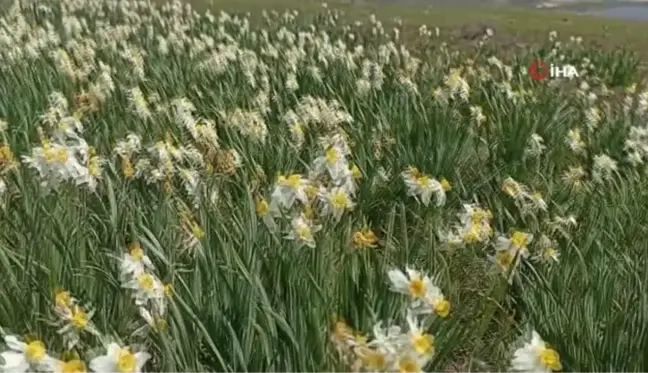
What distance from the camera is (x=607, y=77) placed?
9.30 metres

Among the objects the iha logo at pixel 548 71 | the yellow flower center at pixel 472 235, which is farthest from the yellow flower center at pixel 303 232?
the iha logo at pixel 548 71

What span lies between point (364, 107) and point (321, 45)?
9.98 feet

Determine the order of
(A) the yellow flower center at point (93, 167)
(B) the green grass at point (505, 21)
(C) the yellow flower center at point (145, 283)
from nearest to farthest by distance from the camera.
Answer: (C) the yellow flower center at point (145, 283)
(A) the yellow flower center at point (93, 167)
(B) the green grass at point (505, 21)

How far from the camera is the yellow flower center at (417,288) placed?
6.64 feet

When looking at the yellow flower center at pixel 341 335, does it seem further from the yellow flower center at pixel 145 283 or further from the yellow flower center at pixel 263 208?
the yellow flower center at pixel 263 208

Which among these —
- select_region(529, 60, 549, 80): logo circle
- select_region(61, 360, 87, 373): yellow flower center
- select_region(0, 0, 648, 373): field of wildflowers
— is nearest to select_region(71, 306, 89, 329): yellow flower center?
select_region(0, 0, 648, 373): field of wildflowers

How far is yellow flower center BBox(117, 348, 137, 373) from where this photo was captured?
1.82 meters

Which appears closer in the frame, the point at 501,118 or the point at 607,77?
the point at 501,118

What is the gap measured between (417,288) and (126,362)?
70 cm

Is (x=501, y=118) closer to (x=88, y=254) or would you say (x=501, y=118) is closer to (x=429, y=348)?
(x=88, y=254)

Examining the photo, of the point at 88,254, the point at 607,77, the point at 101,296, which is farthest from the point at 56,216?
the point at 607,77

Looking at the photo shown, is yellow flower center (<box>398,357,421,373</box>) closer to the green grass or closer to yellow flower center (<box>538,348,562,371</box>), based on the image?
yellow flower center (<box>538,348,562,371</box>)

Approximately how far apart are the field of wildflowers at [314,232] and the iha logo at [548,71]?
188 centimetres

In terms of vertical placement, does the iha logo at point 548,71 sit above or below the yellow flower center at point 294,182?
below
